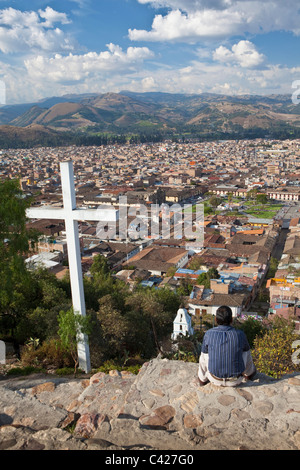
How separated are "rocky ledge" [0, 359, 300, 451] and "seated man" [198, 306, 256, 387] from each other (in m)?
0.10

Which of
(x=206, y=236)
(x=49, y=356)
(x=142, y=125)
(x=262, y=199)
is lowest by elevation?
(x=262, y=199)

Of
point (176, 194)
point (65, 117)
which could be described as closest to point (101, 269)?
point (176, 194)

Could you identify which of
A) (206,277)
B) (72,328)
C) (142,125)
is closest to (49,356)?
(72,328)

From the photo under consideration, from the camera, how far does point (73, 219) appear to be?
153 inches

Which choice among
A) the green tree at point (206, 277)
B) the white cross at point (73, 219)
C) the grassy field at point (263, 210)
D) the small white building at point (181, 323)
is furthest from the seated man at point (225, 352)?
the grassy field at point (263, 210)

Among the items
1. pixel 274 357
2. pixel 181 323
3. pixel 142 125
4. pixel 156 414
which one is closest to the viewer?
pixel 156 414

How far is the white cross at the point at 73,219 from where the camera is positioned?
370 centimetres

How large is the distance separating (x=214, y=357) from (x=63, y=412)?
110 cm

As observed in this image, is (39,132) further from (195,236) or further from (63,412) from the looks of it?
(63,412)

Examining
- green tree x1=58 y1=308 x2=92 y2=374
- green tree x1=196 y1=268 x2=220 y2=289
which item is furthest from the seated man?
green tree x1=196 y1=268 x2=220 y2=289

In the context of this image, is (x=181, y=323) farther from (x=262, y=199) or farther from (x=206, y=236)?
(x=262, y=199)

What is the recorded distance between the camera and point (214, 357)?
7.46 ft

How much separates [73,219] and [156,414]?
2.26 meters

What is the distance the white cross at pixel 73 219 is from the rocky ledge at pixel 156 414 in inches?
41.5
